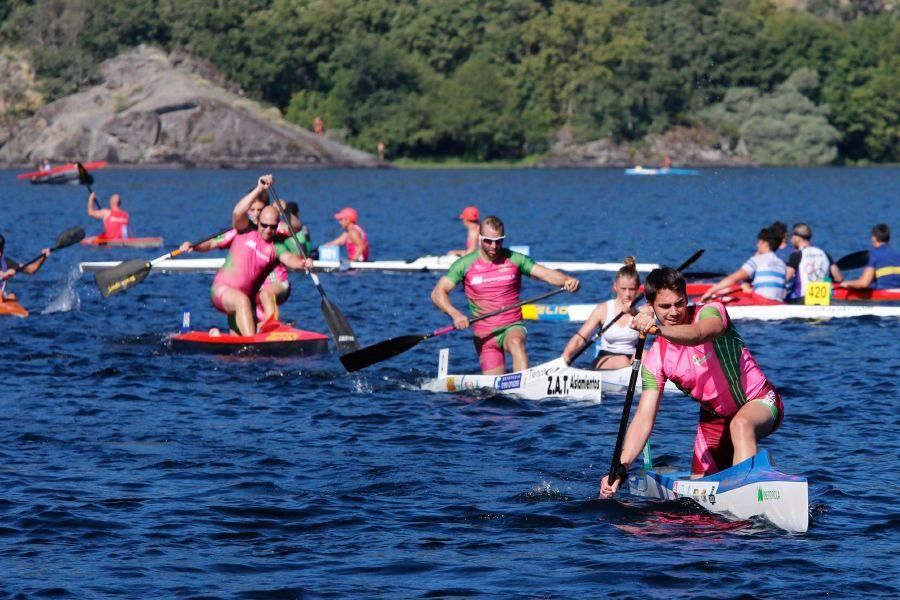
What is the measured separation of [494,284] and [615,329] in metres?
1.45

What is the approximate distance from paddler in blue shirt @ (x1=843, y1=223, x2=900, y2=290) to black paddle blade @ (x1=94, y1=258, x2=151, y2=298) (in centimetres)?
1132

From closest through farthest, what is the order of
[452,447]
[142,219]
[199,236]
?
[452,447]
[199,236]
[142,219]

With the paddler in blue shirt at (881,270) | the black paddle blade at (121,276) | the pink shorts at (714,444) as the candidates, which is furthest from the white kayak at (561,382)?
the paddler in blue shirt at (881,270)

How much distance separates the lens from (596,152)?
125188 mm

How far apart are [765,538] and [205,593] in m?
4.07

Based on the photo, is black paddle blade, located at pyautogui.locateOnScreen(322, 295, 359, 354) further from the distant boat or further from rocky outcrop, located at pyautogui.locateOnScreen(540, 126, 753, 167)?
rocky outcrop, located at pyautogui.locateOnScreen(540, 126, 753, 167)

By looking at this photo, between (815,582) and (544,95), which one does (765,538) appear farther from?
(544,95)

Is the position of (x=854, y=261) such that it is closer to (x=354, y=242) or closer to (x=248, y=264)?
(x=354, y=242)

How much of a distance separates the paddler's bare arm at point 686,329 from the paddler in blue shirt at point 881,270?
14924 millimetres

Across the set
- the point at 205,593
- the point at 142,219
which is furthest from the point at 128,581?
the point at 142,219

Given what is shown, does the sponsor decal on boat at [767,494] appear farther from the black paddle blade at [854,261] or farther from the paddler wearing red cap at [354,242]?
the paddler wearing red cap at [354,242]

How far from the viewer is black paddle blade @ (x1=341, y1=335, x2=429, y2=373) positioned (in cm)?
1686

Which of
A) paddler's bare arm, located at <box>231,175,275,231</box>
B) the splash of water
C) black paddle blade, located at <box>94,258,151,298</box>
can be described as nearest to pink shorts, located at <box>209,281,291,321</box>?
paddler's bare arm, located at <box>231,175,275,231</box>

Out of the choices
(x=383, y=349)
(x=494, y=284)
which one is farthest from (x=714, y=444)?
(x=383, y=349)
